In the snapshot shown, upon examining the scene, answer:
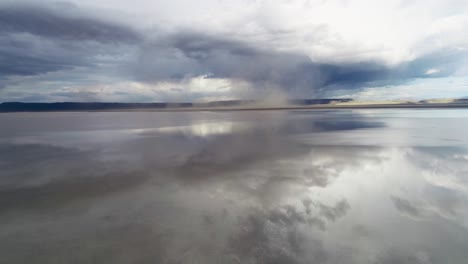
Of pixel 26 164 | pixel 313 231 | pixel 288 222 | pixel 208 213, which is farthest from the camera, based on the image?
pixel 26 164

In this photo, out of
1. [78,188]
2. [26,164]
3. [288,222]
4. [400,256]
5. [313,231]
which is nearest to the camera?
[400,256]

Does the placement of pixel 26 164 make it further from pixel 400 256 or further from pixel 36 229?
pixel 400 256

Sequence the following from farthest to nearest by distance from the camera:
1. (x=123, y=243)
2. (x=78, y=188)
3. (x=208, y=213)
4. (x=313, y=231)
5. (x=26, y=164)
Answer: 1. (x=26, y=164)
2. (x=78, y=188)
3. (x=208, y=213)
4. (x=313, y=231)
5. (x=123, y=243)

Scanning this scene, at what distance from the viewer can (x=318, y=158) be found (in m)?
11.9

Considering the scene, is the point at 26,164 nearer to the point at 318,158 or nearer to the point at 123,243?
the point at 123,243

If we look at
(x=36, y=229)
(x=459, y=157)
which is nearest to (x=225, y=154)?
(x=36, y=229)

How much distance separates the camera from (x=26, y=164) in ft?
38.1

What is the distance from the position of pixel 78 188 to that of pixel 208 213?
4.79 meters

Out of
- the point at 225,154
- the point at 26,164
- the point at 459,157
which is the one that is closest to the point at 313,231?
the point at 225,154

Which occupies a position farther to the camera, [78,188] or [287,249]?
[78,188]

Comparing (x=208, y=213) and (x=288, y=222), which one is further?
(x=208, y=213)

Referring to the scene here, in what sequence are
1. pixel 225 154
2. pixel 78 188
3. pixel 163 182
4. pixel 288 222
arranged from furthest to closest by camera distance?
pixel 225 154 < pixel 163 182 < pixel 78 188 < pixel 288 222

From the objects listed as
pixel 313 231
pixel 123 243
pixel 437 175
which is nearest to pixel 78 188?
pixel 123 243

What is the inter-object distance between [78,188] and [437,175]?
40.6 ft
